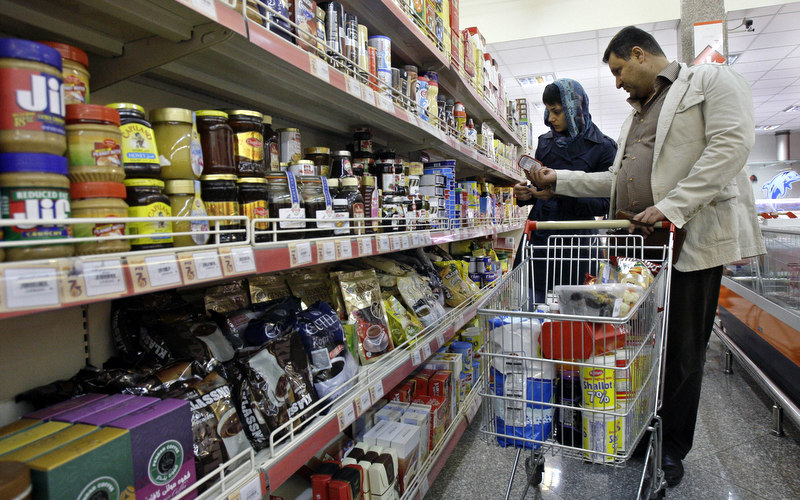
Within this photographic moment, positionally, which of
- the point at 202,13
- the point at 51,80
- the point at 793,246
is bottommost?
the point at 793,246

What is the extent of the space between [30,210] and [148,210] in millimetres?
229

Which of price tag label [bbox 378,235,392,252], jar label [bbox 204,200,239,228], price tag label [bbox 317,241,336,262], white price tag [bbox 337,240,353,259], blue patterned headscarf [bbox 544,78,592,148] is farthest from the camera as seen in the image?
blue patterned headscarf [bbox 544,78,592,148]

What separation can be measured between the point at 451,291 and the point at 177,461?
2.01 meters

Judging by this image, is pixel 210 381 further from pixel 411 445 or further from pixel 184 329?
pixel 411 445

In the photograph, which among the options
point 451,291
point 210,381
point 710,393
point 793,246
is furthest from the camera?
point 710,393

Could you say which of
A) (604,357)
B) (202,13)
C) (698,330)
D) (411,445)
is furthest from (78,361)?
(698,330)

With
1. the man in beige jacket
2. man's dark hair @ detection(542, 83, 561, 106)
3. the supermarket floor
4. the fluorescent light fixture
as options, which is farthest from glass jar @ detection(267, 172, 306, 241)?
the fluorescent light fixture

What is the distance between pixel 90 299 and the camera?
0.64 meters

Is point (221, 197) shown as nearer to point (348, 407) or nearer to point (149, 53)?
point (149, 53)

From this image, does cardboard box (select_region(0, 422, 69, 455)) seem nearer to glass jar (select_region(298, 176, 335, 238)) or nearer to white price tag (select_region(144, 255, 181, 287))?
white price tag (select_region(144, 255, 181, 287))

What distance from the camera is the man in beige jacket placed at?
1639 mm

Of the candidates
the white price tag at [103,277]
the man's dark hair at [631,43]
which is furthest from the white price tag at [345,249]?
the man's dark hair at [631,43]

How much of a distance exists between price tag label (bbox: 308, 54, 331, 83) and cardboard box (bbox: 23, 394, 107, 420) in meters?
0.90

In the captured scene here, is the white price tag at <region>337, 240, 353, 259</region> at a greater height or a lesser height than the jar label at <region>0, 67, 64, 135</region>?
lesser
